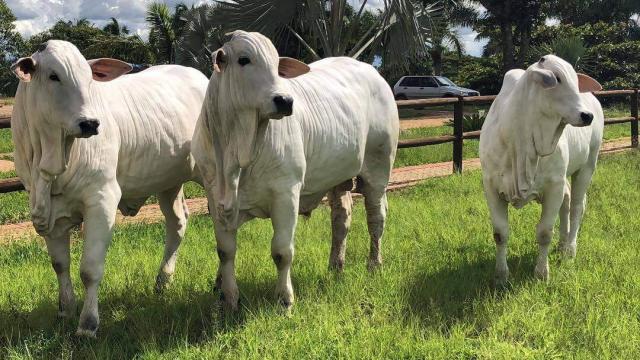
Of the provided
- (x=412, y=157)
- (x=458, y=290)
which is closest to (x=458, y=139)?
(x=412, y=157)

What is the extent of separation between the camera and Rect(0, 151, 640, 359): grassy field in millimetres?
3041

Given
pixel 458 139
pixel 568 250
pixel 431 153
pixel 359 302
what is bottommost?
pixel 431 153

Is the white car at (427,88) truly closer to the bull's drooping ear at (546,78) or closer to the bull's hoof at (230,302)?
the bull's drooping ear at (546,78)

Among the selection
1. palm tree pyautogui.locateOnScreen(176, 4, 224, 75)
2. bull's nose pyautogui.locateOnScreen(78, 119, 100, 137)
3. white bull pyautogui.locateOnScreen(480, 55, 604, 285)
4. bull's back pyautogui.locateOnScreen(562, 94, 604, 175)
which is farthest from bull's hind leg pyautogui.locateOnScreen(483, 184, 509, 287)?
palm tree pyautogui.locateOnScreen(176, 4, 224, 75)

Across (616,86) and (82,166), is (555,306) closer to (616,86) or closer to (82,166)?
(82,166)

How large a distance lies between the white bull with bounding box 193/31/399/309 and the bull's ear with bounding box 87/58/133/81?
540 millimetres

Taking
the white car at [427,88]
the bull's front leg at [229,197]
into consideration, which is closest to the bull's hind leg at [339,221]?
the bull's front leg at [229,197]

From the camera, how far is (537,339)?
315 centimetres

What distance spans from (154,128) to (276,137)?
0.79 meters

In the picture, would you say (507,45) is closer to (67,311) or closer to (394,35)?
(394,35)

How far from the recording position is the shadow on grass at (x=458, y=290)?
3.46 m

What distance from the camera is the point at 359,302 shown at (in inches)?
144

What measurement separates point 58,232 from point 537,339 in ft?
8.06

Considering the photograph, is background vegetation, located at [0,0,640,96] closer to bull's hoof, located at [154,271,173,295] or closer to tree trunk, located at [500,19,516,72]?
tree trunk, located at [500,19,516,72]
